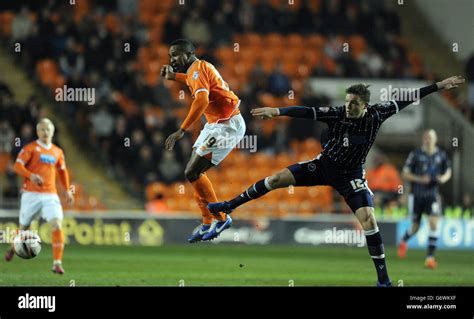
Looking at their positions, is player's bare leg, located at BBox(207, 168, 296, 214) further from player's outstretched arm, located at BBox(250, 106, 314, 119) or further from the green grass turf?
the green grass turf

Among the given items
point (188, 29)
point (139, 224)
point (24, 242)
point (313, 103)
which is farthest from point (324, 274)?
point (188, 29)

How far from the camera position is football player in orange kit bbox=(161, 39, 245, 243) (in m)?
10.7

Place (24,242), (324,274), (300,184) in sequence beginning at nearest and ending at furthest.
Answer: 1. (300,184)
2. (24,242)
3. (324,274)

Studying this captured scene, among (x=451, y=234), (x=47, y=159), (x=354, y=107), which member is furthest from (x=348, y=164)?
(x=451, y=234)

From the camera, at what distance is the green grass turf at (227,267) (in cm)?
1256

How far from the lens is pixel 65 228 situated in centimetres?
1841

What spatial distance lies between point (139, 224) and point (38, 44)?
4844 mm

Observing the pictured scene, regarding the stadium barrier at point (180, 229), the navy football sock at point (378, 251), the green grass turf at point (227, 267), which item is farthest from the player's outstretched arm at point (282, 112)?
the stadium barrier at point (180, 229)

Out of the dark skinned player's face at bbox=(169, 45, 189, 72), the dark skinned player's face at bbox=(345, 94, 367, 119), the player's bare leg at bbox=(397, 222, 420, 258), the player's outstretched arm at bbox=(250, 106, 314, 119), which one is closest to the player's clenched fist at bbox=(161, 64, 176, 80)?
the dark skinned player's face at bbox=(169, 45, 189, 72)

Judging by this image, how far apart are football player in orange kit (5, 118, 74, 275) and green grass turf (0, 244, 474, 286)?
72 cm

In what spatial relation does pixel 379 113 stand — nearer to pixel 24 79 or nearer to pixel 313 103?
pixel 313 103

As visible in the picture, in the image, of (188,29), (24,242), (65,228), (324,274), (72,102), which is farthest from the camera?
(188,29)

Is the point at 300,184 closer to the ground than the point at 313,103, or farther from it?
closer to the ground

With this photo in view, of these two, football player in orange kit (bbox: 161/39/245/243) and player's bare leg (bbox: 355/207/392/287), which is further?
player's bare leg (bbox: 355/207/392/287)
